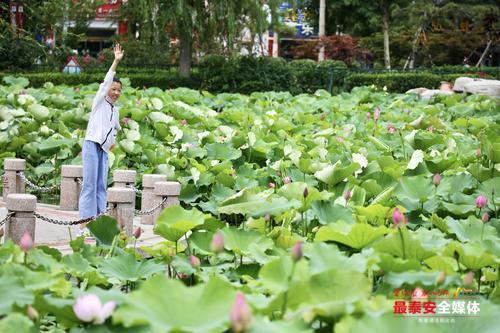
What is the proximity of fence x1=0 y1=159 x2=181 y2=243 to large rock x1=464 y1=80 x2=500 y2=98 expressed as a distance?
9.56 metres

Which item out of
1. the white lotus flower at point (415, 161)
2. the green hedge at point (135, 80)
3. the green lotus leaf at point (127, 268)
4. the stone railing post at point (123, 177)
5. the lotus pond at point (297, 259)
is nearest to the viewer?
the lotus pond at point (297, 259)

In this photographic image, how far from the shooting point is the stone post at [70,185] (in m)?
7.39

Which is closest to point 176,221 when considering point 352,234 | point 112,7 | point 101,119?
point 352,234

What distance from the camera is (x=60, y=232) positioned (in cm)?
645

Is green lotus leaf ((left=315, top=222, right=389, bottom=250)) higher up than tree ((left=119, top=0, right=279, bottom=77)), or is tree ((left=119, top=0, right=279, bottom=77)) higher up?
tree ((left=119, top=0, right=279, bottom=77))

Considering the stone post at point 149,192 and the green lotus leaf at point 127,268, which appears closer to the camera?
the green lotus leaf at point 127,268

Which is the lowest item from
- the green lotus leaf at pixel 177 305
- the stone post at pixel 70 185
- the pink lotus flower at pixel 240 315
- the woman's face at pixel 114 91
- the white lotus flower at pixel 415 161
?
the stone post at pixel 70 185

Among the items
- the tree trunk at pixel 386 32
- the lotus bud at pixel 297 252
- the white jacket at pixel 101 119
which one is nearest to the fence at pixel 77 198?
the white jacket at pixel 101 119

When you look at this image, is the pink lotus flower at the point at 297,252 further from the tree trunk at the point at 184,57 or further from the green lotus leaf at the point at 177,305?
the tree trunk at the point at 184,57

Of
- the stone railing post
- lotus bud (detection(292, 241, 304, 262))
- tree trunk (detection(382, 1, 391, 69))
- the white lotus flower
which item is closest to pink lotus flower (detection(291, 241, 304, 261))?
lotus bud (detection(292, 241, 304, 262))

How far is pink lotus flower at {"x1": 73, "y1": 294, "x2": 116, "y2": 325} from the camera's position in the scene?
2.15 metres

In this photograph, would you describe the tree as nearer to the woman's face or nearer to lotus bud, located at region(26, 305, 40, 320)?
the woman's face

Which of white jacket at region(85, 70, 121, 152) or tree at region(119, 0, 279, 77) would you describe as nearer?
white jacket at region(85, 70, 121, 152)

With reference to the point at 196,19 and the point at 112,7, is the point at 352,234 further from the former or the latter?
the point at 112,7
